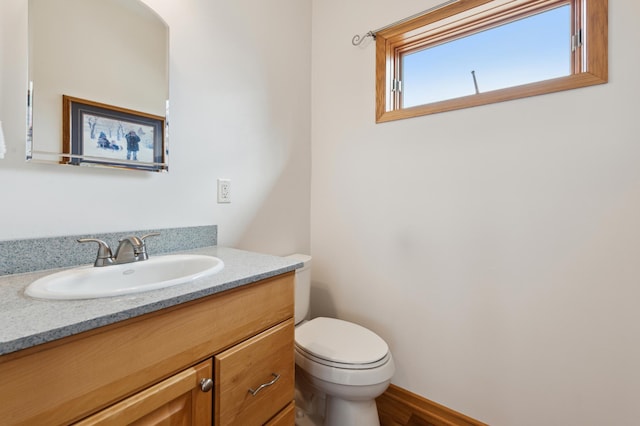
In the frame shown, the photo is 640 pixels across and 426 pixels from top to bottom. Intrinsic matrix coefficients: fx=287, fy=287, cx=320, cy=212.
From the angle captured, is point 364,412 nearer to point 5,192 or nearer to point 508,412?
point 508,412

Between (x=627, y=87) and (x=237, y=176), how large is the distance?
1572mm

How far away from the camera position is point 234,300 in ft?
2.54

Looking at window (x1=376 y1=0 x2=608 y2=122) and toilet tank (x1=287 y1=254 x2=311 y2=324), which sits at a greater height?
window (x1=376 y1=0 x2=608 y2=122)

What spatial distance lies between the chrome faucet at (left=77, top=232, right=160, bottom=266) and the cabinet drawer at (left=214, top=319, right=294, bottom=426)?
0.45 metres

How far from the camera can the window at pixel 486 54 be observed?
1111 mm

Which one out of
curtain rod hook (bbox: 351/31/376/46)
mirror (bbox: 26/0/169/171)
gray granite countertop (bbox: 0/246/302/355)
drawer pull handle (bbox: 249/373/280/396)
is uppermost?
curtain rod hook (bbox: 351/31/376/46)

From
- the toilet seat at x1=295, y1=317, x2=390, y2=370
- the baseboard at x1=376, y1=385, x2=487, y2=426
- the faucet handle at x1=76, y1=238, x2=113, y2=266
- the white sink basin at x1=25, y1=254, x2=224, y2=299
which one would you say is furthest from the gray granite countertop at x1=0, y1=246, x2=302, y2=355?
the baseboard at x1=376, y1=385, x2=487, y2=426

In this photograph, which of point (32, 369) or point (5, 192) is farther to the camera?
point (5, 192)

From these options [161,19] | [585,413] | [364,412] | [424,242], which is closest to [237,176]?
[161,19]

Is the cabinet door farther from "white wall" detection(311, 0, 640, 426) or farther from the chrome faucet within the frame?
"white wall" detection(311, 0, 640, 426)

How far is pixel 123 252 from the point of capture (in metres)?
0.90

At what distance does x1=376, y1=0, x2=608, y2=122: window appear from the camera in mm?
1111

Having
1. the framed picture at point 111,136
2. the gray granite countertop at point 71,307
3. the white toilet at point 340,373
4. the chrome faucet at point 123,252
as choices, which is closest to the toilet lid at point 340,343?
the white toilet at point 340,373

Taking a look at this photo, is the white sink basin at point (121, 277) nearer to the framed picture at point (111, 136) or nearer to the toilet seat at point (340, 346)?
the framed picture at point (111, 136)
